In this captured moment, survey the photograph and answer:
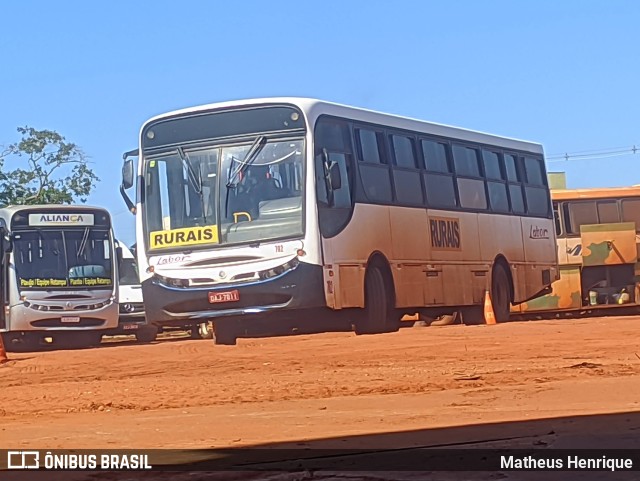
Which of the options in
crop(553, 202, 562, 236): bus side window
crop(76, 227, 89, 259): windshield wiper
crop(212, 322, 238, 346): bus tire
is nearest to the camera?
crop(212, 322, 238, 346): bus tire

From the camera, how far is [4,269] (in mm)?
27812

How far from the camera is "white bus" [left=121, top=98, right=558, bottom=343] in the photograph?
1825 cm

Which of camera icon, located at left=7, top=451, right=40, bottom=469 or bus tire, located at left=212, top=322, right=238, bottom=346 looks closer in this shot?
camera icon, located at left=7, top=451, right=40, bottom=469

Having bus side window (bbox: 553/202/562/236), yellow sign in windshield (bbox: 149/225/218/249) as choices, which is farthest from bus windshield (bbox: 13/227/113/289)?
bus side window (bbox: 553/202/562/236)

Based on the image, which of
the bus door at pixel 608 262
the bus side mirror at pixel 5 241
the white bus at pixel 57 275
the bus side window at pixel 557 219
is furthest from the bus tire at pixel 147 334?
the bus door at pixel 608 262

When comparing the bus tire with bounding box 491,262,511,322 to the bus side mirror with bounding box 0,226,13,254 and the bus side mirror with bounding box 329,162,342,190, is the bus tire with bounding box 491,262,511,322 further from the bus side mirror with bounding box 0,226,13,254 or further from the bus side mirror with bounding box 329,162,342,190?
the bus side mirror with bounding box 0,226,13,254

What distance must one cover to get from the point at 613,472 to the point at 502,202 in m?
18.4

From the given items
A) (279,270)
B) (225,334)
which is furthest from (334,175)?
(225,334)

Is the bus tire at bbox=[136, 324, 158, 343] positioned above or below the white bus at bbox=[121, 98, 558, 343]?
below

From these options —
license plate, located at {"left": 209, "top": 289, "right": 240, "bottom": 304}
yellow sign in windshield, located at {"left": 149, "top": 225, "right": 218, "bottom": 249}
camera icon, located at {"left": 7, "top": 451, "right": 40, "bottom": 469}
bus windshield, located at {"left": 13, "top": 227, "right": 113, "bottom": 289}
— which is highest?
bus windshield, located at {"left": 13, "top": 227, "right": 113, "bottom": 289}

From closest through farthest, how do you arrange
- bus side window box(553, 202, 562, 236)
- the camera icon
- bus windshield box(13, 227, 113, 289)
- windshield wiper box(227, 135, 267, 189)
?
the camera icon, windshield wiper box(227, 135, 267, 189), bus windshield box(13, 227, 113, 289), bus side window box(553, 202, 562, 236)

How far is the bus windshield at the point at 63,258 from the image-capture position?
1104 inches

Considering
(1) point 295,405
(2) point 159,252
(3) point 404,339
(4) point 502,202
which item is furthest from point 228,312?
(4) point 502,202

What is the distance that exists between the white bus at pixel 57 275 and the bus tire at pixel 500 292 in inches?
362
